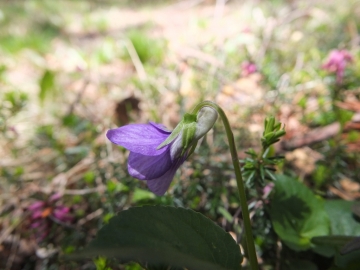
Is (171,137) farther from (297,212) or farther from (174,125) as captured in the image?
(174,125)

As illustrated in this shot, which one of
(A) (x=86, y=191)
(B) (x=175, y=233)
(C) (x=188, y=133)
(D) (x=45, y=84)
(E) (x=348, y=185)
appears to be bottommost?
(E) (x=348, y=185)

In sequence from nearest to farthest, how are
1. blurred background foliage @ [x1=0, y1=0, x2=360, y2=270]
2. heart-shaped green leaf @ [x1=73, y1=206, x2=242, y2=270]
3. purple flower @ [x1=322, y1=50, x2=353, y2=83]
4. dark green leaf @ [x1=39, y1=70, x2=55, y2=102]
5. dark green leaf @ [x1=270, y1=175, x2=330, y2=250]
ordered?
1. heart-shaped green leaf @ [x1=73, y1=206, x2=242, y2=270]
2. dark green leaf @ [x1=270, y1=175, x2=330, y2=250]
3. blurred background foliage @ [x1=0, y1=0, x2=360, y2=270]
4. purple flower @ [x1=322, y1=50, x2=353, y2=83]
5. dark green leaf @ [x1=39, y1=70, x2=55, y2=102]

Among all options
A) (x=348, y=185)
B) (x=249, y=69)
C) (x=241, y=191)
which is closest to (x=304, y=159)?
(x=348, y=185)

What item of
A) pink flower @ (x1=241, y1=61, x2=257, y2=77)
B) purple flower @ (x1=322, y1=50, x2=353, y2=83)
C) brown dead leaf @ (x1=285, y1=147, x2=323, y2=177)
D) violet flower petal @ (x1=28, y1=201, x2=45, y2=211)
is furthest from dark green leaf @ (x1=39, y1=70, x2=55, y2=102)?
purple flower @ (x1=322, y1=50, x2=353, y2=83)

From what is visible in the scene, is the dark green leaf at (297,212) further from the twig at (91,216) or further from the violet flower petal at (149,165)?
the twig at (91,216)

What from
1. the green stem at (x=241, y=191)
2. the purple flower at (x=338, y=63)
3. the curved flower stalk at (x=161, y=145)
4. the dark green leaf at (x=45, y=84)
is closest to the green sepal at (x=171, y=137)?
the curved flower stalk at (x=161, y=145)

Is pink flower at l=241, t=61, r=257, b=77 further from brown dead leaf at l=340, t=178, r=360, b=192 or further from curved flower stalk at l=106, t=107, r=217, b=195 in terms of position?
curved flower stalk at l=106, t=107, r=217, b=195
